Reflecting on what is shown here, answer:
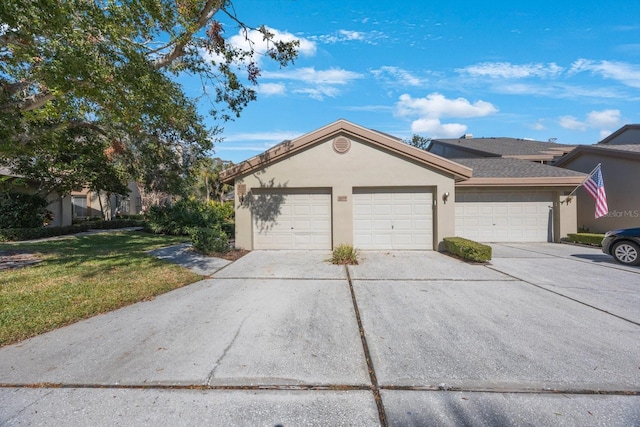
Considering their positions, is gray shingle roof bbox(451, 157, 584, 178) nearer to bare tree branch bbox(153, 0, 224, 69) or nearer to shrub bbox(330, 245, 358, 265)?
shrub bbox(330, 245, 358, 265)

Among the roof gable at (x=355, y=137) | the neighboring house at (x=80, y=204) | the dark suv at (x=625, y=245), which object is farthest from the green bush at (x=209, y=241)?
the dark suv at (x=625, y=245)

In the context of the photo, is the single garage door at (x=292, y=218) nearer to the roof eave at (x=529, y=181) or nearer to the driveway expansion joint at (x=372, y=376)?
the driveway expansion joint at (x=372, y=376)

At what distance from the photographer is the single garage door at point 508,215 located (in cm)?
1270

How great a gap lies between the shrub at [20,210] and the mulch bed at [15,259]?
542 centimetres

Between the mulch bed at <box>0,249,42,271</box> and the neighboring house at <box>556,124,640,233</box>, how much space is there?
21.4m

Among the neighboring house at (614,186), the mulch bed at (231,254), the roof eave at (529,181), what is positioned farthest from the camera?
the neighboring house at (614,186)

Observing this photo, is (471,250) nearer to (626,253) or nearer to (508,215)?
(626,253)

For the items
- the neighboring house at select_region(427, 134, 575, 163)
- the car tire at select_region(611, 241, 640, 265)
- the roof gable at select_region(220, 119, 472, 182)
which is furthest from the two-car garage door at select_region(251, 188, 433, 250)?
the neighboring house at select_region(427, 134, 575, 163)

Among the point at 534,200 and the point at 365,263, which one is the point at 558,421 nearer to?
the point at 365,263

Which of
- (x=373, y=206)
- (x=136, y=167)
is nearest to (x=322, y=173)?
(x=373, y=206)

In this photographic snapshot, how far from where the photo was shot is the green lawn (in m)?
4.46

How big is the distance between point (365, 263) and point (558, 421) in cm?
607

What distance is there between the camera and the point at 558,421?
7.94 feet

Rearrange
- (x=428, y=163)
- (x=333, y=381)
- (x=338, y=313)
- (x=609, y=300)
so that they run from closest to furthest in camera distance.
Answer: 1. (x=333, y=381)
2. (x=338, y=313)
3. (x=609, y=300)
4. (x=428, y=163)
